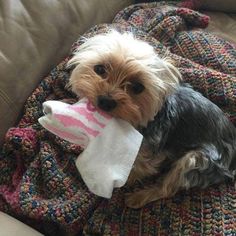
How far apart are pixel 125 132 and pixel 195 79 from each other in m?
0.58

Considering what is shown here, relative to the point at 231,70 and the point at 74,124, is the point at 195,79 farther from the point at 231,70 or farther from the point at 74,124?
the point at 74,124

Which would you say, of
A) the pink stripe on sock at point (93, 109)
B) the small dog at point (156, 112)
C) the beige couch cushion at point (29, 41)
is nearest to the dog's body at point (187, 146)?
the small dog at point (156, 112)

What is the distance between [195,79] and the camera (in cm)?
174

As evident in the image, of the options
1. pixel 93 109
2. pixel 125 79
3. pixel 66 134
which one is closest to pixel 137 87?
pixel 125 79

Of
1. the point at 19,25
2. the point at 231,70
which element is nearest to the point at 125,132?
the point at 19,25

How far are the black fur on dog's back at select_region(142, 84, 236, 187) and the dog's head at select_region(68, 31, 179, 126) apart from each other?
3.9 inches

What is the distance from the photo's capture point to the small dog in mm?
1331

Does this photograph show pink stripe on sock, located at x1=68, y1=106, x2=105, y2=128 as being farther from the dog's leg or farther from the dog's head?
the dog's leg

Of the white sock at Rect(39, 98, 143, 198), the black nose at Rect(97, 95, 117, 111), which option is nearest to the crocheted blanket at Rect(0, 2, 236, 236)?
the white sock at Rect(39, 98, 143, 198)

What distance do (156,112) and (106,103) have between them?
0.21 meters

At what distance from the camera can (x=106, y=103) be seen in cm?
129

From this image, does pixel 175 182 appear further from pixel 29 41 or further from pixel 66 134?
pixel 29 41

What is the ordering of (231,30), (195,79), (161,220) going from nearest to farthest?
1. (161,220)
2. (195,79)
3. (231,30)

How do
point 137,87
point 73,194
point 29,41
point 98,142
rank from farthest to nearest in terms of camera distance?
point 29,41
point 73,194
point 137,87
point 98,142
